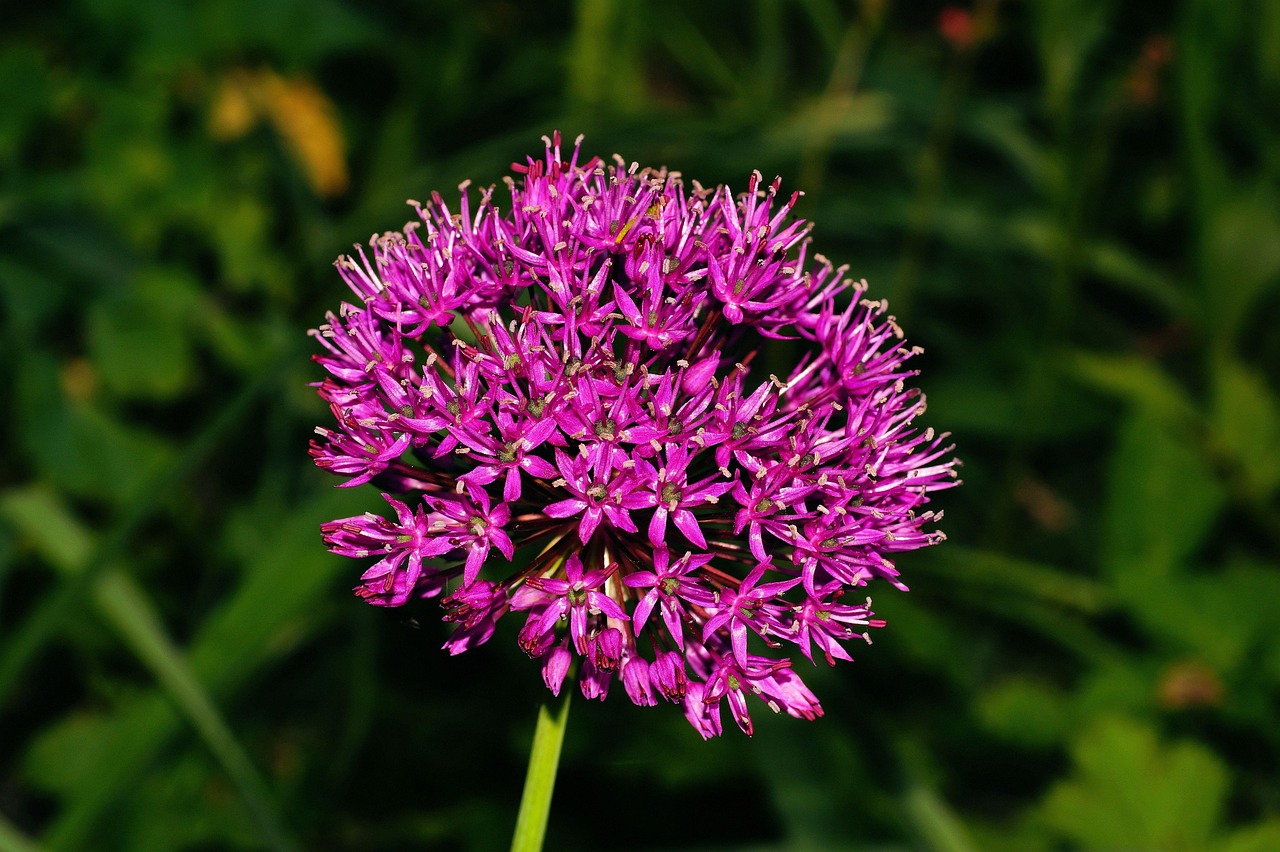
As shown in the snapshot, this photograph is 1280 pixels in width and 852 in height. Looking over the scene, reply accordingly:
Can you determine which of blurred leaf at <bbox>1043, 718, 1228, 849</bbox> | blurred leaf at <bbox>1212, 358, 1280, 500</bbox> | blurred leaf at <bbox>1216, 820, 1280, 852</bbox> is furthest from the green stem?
blurred leaf at <bbox>1212, 358, 1280, 500</bbox>

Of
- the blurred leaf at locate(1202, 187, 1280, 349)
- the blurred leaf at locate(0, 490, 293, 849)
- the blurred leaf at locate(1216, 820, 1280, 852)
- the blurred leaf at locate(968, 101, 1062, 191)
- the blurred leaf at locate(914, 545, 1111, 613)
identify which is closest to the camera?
the blurred leaf at locate(0, 490, 293, 849)

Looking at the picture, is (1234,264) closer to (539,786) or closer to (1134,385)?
(1134,385)

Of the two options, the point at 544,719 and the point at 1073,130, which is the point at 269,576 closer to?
the point at 544,719

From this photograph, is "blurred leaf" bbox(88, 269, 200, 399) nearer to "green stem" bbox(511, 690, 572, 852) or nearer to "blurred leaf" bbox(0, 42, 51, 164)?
"blurred leaf" bbox(0, 42, 51, 164)

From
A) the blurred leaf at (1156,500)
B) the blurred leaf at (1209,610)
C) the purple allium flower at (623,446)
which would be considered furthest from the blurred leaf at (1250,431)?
the purple allium flower at (623,446)

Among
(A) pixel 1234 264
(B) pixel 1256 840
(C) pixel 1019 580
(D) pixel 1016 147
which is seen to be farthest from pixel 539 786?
(D) pixel 1016 147

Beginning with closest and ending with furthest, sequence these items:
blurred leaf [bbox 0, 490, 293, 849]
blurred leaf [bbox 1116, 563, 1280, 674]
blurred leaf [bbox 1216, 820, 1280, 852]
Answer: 1. blurred leaf [bbox 0, 490, 293, 849]
2. blurred leaf [bbox 1216, 820, 1280, 852]
3. blurred leaf [bbox 1116, 563, 1280, 674]
